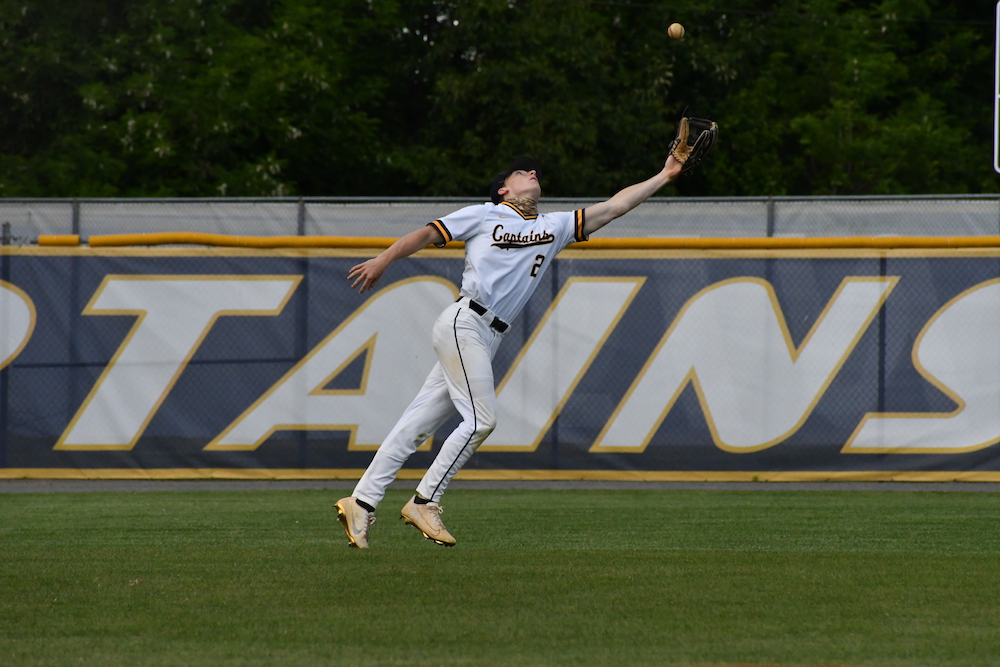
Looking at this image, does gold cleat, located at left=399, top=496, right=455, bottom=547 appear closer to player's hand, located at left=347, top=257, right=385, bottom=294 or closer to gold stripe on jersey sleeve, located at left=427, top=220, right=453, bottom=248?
player's hand, located at left=347, top=257, right=385, bottom=294

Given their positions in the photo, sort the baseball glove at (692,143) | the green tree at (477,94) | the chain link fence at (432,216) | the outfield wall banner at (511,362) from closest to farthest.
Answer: the baseball glove at (692,143)
the outfield wall banner at (511,362)
the chain link fence at (432,216)
the green tree at (477,94)

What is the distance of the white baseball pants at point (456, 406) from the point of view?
5973 mm

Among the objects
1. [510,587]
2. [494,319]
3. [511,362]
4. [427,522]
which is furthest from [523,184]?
[511,362]

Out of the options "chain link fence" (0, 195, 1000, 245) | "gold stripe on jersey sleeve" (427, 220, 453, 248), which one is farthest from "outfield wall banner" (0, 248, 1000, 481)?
"gold stripe on jersey sleeve" (427, 220, 453, 248)

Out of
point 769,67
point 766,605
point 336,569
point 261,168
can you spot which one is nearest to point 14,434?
point 336,569

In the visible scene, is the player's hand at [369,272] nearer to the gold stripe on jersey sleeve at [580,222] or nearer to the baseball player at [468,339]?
the baseball player at [468,339]

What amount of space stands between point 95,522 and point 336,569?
2.74 m

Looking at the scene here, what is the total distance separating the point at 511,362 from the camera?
10.4 metres

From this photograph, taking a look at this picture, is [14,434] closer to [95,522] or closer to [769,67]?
[95,522]

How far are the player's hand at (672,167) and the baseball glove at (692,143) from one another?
0.02 meters

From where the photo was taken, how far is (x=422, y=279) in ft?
34.2

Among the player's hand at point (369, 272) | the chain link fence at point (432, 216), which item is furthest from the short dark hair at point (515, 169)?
the chain link fence at point (432, 216)

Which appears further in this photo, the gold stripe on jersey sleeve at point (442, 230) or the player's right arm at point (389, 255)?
the gold stripe on jersey sleeve at point (442, 230)

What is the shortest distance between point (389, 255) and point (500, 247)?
611 millimetres
